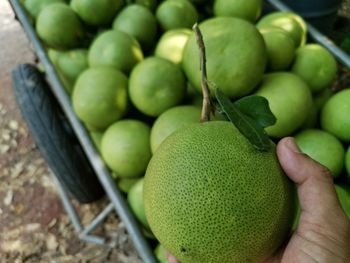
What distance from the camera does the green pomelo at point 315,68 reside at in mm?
1357

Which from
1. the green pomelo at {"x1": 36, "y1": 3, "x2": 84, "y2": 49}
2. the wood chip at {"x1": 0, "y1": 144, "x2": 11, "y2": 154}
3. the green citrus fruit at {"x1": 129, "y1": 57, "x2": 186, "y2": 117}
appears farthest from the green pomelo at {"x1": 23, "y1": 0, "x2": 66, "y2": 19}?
the wood chip at {"x1": 0, "y1": 144, "x2": 11, "y2": 154}

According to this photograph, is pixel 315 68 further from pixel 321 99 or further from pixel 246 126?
pixel 246 126

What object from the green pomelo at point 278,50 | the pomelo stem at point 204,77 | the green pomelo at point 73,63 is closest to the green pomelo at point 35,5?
the green pomelo at point 73,63

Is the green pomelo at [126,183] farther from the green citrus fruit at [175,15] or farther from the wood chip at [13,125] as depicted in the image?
the wood chip at [13,125]

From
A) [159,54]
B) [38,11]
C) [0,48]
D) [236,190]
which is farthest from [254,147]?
[0,48]

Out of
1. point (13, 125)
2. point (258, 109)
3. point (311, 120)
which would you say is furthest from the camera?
point (13, 125)

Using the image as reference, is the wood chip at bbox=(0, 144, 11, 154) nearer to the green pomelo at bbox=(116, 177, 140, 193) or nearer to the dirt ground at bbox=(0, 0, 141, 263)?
the dirt ground at bbox=(0, 0, 141, 263)

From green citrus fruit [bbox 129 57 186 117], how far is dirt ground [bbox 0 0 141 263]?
94 centimetres

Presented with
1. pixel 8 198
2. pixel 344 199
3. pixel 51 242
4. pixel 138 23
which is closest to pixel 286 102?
pixel 344 199

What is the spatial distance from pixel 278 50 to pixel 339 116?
28cm

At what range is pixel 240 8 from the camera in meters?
1.55

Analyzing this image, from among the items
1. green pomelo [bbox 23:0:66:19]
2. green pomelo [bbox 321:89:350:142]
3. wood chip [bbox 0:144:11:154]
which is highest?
green pomelo [bbox 23:0:66:19]

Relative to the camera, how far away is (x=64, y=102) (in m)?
1.48

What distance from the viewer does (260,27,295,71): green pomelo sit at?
131 cm
